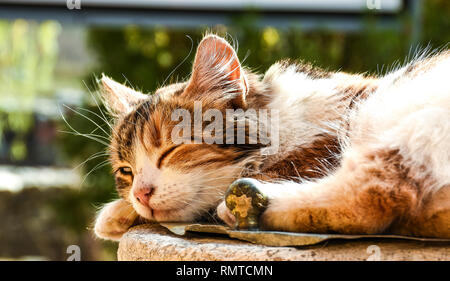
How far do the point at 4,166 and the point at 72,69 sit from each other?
978mm

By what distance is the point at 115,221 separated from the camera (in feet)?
4.54

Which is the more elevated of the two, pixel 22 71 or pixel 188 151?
pixel 22 71

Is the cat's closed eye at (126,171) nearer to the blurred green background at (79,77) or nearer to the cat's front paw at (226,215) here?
the cat's front paw at (226,215)

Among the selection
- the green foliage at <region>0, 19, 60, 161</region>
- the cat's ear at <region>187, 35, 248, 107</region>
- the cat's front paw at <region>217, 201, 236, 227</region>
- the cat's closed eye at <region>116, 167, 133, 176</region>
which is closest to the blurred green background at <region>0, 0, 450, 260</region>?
the green foliage at <region>0, 19, 60, 161</region>

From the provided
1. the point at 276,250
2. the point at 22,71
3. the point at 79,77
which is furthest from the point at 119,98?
the point at 22,71

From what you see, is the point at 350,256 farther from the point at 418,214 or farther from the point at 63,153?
the point at 63,153

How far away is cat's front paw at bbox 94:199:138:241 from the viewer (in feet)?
4.53

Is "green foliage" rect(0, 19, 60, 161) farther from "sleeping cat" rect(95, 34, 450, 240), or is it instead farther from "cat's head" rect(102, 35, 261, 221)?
"cat's head" rect(102, 35, 261, 221)

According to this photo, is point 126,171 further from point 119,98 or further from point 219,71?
point 219,71

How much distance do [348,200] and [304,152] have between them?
0.27 metres

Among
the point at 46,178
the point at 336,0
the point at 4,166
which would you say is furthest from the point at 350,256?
the point at 4,166

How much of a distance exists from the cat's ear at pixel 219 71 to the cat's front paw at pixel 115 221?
344 millimetres

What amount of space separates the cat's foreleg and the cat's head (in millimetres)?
190
